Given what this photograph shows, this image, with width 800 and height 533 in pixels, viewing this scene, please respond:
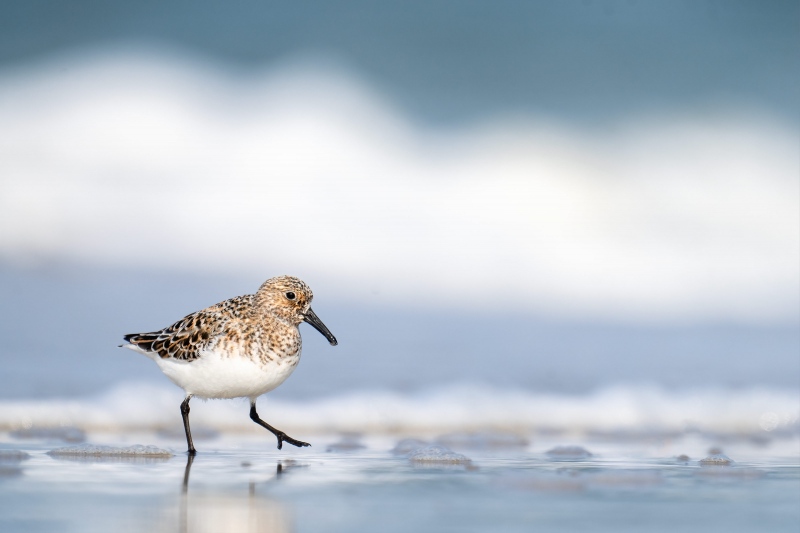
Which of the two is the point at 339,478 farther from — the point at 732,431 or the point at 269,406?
the point at 732,431

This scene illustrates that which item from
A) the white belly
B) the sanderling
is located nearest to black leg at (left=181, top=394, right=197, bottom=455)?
the sanderling

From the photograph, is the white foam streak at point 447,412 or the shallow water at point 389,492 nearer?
the shallow water at point 389,492

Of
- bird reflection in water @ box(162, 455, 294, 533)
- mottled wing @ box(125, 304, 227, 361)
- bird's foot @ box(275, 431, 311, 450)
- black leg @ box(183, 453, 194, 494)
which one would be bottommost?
bird reflection in water @ box(162, 455, 294, 533)

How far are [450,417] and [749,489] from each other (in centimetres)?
278

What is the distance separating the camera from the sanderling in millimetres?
5449

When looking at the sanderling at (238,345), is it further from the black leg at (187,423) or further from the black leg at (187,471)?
the black leg at (187,471)

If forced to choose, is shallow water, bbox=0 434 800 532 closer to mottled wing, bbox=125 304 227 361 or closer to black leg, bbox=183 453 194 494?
black leg, bbox=183 453 194 494

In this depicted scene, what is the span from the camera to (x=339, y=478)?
4500 millimetres

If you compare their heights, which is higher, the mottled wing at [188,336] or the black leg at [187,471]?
the mottled wing at [188,336]

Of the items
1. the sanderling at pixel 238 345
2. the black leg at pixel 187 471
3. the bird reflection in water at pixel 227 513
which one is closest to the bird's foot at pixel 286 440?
the sanderling at pixel 238 345

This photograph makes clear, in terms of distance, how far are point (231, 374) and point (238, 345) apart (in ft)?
0.50

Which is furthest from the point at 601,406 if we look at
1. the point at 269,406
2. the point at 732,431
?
the point at 269,406

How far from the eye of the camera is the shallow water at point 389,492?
3508 millimetres

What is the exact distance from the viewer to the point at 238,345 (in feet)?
18.0
